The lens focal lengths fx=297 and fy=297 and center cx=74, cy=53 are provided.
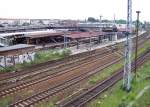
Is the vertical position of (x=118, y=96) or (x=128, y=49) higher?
(x=128, y=49)

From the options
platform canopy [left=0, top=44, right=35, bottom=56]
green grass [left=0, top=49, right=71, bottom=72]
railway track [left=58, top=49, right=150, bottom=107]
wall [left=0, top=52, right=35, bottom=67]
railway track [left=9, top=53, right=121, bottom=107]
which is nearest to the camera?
railway track [left=58, top=49, right=150, bottom=107]

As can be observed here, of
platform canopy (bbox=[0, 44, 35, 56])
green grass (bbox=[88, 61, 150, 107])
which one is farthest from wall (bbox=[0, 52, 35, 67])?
green grass (bbox=[88, 61, 150, 107])

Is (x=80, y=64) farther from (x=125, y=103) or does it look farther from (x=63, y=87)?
(x=125, y=103)

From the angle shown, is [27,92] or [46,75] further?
[46,75]

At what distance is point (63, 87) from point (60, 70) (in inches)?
338

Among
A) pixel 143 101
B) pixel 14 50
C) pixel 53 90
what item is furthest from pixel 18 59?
pixel 143 101

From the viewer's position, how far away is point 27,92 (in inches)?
997

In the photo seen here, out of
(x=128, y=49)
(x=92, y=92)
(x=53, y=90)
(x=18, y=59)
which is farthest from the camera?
(x=18, y=59)

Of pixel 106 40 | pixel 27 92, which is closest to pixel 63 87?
pixel 27 92

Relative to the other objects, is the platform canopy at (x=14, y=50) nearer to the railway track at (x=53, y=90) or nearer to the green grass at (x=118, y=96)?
the railway track at (x=53, y=90)

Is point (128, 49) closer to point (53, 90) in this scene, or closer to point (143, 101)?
point (143, 101)

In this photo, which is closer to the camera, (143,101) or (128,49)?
(143,101)

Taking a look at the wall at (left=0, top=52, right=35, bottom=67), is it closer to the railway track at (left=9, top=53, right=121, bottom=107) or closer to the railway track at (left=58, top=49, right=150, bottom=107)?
the railway track at (left=9, top=53, right=121, bottom=107)

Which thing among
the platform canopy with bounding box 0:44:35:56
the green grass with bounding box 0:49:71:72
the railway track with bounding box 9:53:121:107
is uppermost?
the platform canopy with bounding box 0:44:35:56
